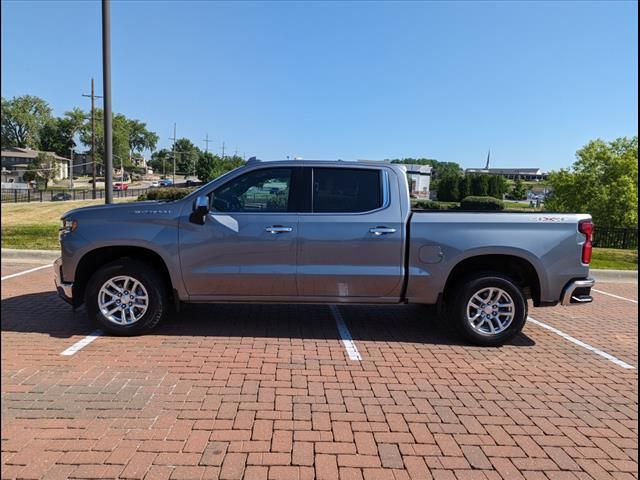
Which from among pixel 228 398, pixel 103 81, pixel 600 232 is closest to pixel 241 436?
pixel 228 398

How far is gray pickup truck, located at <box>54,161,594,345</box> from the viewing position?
5141 millimetres

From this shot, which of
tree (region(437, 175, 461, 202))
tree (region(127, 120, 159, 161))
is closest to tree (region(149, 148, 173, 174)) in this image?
tree (region(127, 120, 159, 161))

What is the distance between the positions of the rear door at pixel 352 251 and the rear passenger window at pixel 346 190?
0.08 feet

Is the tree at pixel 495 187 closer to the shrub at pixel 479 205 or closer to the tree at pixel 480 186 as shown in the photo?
the tree at pixel 480 186

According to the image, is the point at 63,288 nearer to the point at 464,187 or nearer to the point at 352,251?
the point at 352,251

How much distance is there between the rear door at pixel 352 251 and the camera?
5141 millimetres

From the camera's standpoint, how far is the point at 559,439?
3.38 m

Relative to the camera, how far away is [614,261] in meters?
12.7

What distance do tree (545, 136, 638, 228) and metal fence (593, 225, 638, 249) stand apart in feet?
14.6

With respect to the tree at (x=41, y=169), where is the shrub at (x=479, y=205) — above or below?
below

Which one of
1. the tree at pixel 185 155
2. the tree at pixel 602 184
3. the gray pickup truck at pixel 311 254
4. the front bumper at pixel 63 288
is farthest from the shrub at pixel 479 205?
the tree at pixel 185 155

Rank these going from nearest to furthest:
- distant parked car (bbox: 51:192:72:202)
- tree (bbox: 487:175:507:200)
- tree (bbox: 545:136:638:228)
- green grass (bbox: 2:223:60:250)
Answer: green grass (bbox: 2:223:60:250), tree (bbox: 545:136:638:228), tree (bbox: 487:175:507:200), distant parked car (bbox: 51:192:72:202)

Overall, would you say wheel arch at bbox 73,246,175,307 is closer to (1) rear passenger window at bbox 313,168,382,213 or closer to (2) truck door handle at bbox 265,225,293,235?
(2) truck door handle at bbox 265,225,293,235

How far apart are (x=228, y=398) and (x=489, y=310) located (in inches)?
116
